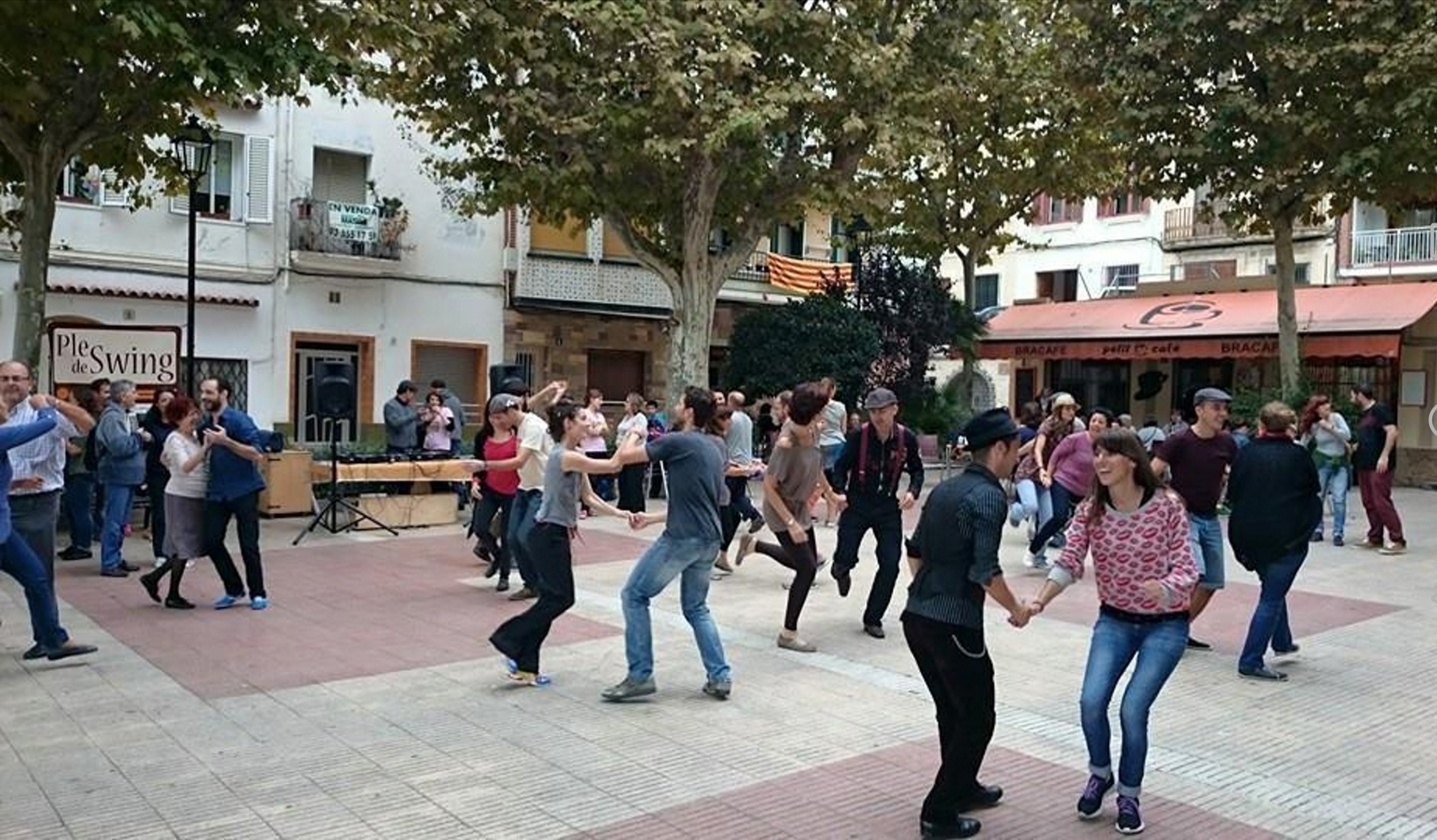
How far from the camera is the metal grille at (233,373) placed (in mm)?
20094

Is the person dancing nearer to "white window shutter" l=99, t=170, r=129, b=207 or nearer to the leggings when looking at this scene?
the leggings

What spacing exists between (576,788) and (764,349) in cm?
1829

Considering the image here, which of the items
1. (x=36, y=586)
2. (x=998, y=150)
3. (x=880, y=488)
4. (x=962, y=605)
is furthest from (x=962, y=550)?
(x=998, y=150)

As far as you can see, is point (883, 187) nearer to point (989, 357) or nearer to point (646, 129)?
point (646, 129)

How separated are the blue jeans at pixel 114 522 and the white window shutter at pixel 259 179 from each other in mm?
10596

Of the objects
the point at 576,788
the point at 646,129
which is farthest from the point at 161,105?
the point at 576,788

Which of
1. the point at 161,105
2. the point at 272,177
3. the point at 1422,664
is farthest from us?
the point at 272,177

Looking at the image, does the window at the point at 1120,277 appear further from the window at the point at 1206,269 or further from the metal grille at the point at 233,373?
the metal grille at the point at 233,373

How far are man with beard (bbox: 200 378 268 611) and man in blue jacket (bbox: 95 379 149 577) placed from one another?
223 cm

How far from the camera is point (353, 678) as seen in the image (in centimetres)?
688

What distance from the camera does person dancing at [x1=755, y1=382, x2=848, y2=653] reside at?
7.43m

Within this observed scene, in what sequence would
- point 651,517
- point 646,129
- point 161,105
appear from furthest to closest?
point 646,129 → point 161,105 → point 651,517

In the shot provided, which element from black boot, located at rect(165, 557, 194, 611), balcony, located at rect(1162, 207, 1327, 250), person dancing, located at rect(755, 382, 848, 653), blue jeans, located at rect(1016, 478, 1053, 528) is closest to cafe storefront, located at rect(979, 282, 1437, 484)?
balcony, located at rect(1162, 207, 1327, 250)

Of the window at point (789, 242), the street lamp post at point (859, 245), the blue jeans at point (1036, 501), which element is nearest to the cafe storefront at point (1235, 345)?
the street lamp post at point (859, 245)
